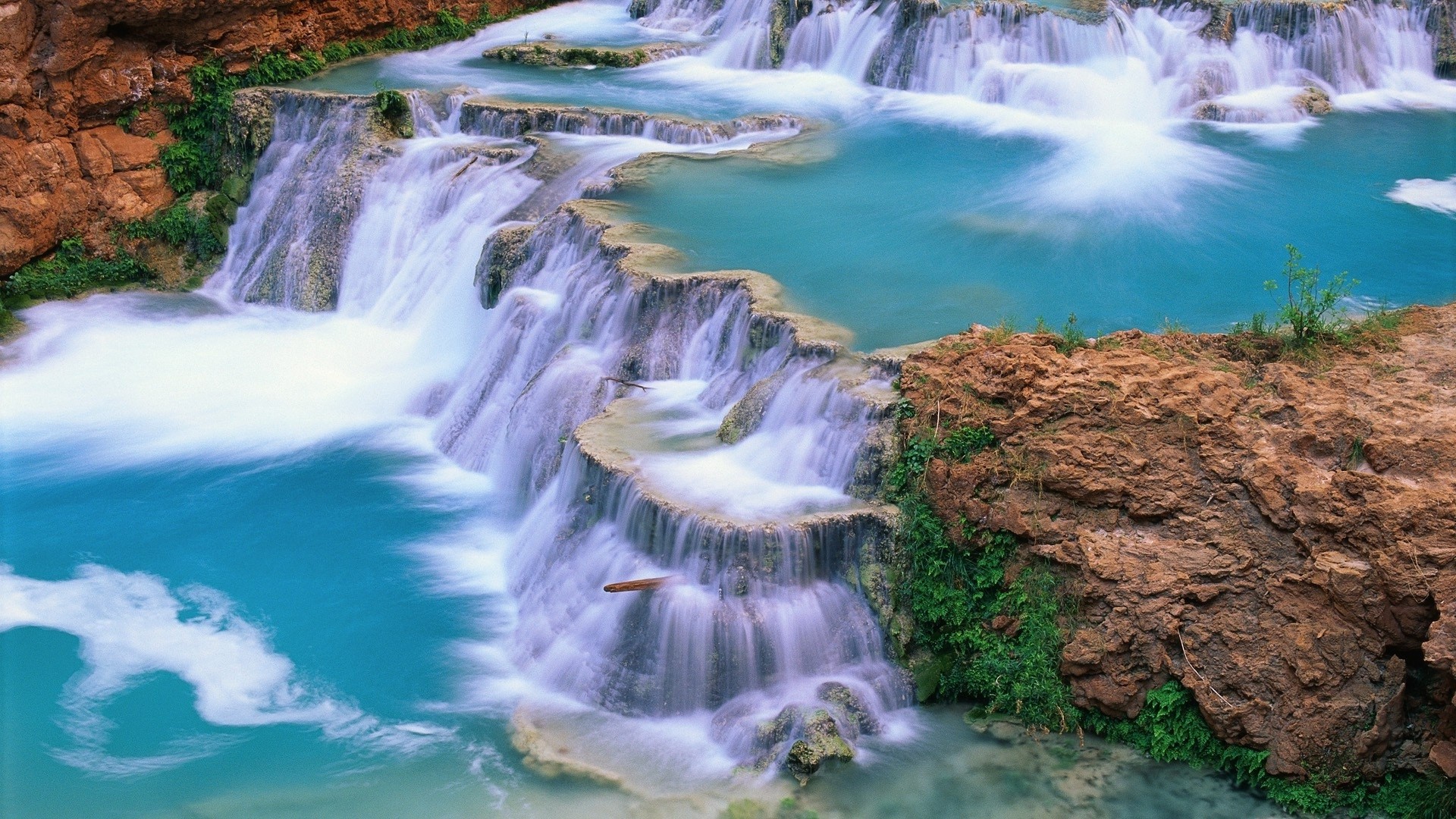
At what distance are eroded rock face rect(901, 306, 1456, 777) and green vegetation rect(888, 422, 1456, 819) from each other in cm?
10

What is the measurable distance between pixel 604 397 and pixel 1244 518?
4.76 meters

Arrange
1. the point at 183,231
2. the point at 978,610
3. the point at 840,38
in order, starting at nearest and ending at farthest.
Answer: the point at 978,610, the point at 183,231, the point at 840,38

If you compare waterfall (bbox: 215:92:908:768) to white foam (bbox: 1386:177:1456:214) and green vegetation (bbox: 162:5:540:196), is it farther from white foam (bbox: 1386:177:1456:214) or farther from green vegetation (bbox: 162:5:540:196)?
white foam (bbox: 1386:177:1456:214)

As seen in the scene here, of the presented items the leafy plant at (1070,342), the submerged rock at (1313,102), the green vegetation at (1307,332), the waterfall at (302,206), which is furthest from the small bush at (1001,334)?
the submerged rock at (1313,102)

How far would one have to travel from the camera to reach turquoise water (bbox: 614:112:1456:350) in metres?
10.4

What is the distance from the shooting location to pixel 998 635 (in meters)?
7.83

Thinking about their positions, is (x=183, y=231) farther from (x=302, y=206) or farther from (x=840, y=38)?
(x=840, y=38)

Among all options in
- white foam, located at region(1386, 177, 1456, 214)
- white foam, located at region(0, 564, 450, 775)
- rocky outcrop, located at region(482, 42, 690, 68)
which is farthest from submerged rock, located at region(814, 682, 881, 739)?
rocky outcrop, located at region(482, 42, 690, 68)

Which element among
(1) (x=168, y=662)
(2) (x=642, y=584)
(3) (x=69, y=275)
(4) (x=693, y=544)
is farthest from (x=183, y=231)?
(4) (x=693, y=544)

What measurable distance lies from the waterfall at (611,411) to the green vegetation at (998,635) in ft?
0.81

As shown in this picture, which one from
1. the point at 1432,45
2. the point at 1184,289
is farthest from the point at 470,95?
the point at 1432,45

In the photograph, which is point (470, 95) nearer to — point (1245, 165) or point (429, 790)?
point (1245, 165)

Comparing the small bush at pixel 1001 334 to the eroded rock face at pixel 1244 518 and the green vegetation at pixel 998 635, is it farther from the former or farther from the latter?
the green vegetation at pixel 998 635

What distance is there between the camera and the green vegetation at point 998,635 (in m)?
7.41
